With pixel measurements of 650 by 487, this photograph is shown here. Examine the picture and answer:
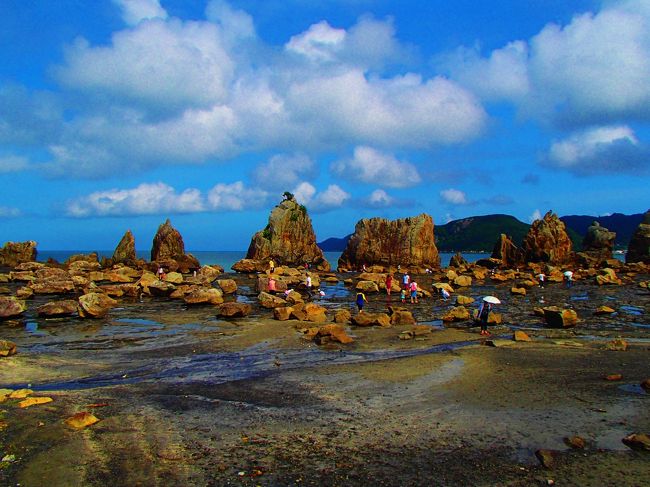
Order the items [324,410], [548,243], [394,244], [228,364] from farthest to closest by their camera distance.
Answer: [394,244]
[548,243]
[228,364]
[324,410]

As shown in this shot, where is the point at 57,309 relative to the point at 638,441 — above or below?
above

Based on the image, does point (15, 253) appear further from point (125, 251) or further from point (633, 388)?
point (633, 388)

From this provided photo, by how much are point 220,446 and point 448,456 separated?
5.41 metres

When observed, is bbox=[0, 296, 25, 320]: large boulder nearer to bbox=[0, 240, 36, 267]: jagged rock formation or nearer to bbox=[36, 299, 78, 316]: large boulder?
bbox=[36, 299, 78, 316]: large boulder

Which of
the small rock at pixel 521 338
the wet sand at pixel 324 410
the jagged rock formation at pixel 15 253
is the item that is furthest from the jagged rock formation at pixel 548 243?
the jagged rock formation at pixel 15 253

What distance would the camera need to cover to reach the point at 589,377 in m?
16.8

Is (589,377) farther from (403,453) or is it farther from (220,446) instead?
(220,446)

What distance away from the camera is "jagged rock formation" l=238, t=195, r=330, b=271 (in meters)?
104

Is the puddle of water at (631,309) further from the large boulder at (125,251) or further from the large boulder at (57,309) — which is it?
the large boulder at (125,251)

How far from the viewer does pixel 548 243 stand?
320 ft

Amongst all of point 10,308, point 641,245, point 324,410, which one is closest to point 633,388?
point 324,410

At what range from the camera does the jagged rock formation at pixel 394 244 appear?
338 feet

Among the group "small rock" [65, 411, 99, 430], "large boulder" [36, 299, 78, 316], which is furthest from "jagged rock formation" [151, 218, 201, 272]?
"small rock" [65, 411, 99, 430]

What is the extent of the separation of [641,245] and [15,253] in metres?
130
